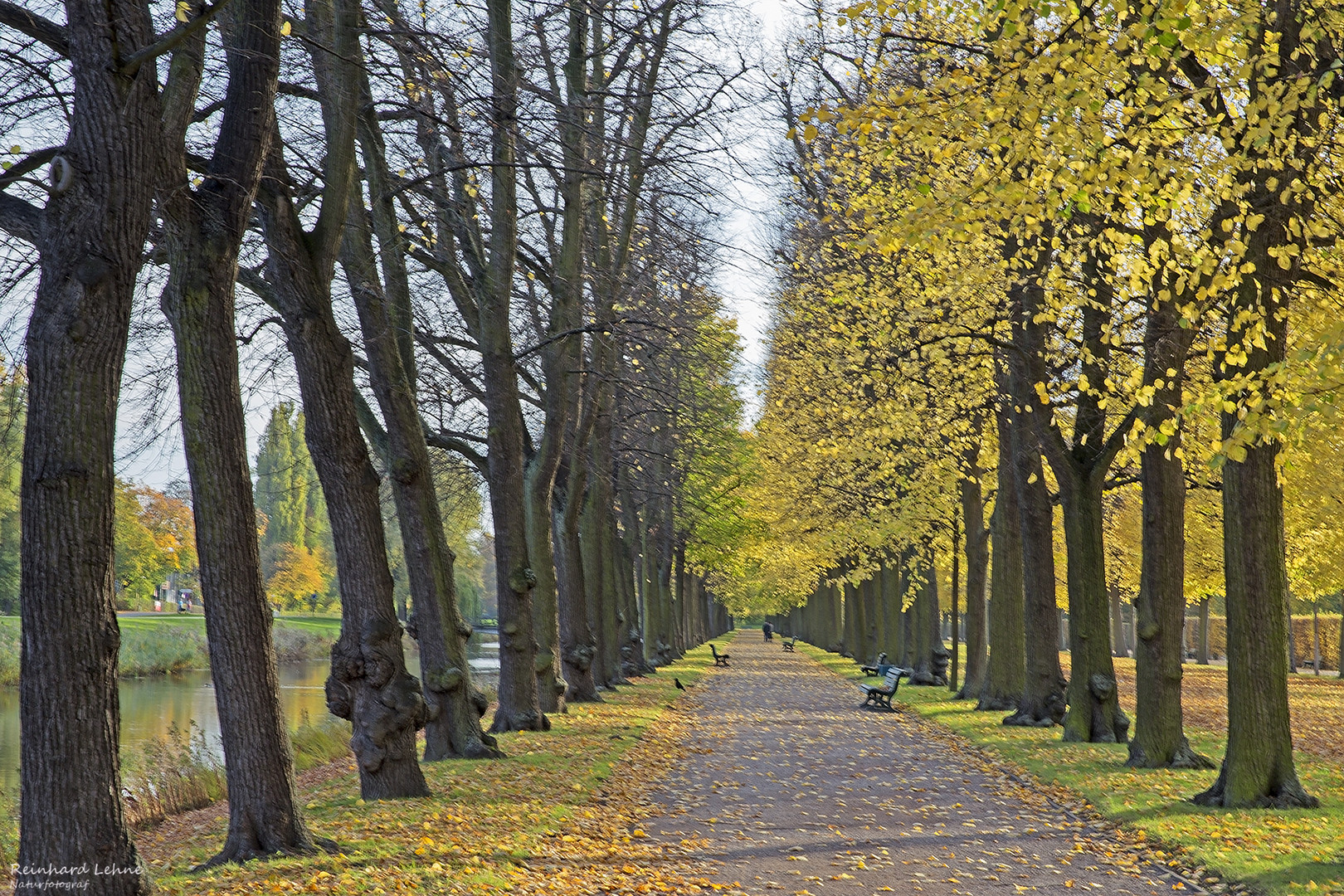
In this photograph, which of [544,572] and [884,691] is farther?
[884,691]

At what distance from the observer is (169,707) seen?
28.4m

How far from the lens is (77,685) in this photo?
5840 millimetres

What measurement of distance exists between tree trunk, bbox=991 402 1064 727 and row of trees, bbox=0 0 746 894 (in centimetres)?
555

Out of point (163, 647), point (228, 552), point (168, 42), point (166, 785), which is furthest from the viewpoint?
point (163, 647)

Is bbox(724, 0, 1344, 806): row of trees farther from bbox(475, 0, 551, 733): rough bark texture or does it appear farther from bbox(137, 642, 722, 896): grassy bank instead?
bbox(137, 642, 722, 896): grassy bank

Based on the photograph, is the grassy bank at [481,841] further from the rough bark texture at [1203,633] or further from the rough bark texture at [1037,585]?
the rough bark texture at [1203,633]

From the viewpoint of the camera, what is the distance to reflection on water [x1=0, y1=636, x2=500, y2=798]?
1986cm

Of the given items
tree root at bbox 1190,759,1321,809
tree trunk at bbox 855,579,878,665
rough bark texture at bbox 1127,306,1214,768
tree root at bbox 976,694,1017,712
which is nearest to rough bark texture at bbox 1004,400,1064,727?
tree root at bbox 976,694,1017,712

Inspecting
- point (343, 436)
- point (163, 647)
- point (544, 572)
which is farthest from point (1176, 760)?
point (163, 647)

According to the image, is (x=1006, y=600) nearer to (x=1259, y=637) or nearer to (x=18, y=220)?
(x=1259, y=637)

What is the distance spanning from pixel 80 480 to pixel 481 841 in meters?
4.44

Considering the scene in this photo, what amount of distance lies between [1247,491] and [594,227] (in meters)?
12.5

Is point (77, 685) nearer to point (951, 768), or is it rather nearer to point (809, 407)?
point (951, 768)

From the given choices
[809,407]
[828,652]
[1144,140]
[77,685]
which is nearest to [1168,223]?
[1144,140]
